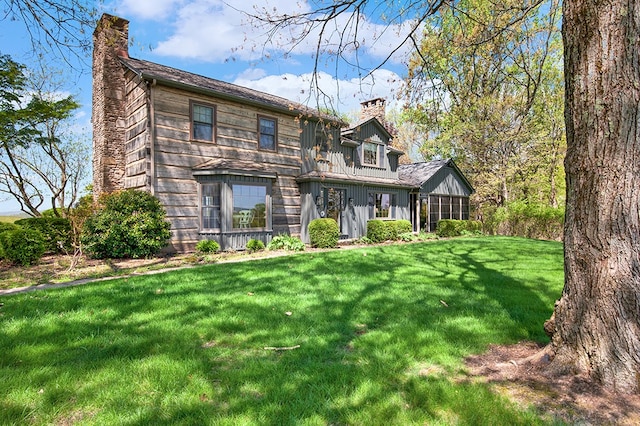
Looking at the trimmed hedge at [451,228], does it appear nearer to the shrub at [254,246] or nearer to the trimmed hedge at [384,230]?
the trimmed hedge at [384,230]

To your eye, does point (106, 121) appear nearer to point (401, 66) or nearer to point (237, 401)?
point (401, 66)

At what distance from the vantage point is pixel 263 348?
337 cm

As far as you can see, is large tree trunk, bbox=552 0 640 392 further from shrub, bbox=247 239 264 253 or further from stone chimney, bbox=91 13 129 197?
stone chimney, bbox=91 13 129 197

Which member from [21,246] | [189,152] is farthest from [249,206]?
[21,246]

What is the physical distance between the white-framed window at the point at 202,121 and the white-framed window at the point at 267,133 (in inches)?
76.2

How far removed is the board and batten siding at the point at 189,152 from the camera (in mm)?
10680

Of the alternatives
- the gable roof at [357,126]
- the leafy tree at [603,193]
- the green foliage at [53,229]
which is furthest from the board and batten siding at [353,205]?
the leafy tree at [603,193]

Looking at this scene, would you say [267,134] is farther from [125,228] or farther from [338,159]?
[125,228]

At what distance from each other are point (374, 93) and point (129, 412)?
4.43 m

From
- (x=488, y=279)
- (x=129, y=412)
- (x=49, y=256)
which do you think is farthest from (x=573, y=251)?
(x=49, y=256)

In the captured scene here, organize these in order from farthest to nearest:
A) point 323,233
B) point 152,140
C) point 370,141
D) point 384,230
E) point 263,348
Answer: point 370,141 < point 384,230 < point 323,233 < point 152,140 < point 263,348

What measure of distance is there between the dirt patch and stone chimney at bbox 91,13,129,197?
12879mm

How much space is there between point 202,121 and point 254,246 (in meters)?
4.74

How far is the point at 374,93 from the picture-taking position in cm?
470
